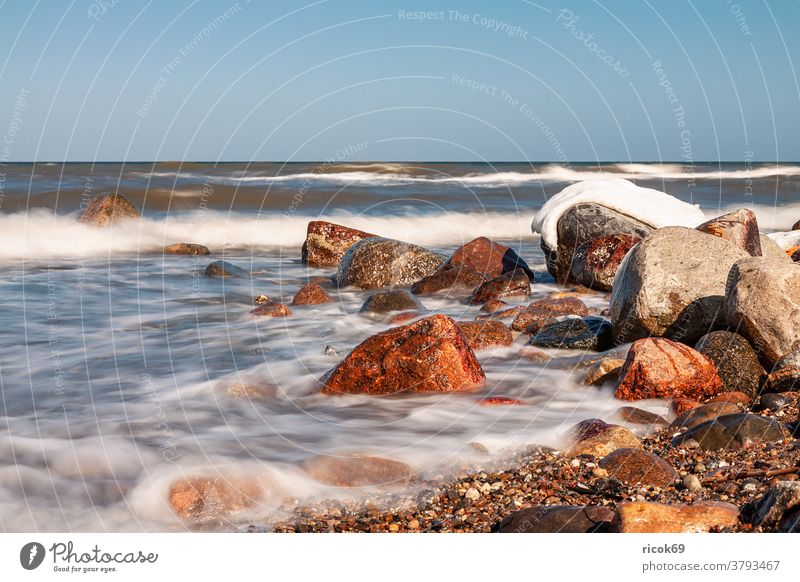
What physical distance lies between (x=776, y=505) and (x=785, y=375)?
8.47 ft

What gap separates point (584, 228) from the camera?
11102 mm

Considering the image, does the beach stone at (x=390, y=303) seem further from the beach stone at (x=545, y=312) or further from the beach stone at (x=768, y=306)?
the beach stone at (x=768, y=306)

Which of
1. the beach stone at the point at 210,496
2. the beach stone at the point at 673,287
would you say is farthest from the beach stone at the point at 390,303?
the beach stone at the point at 210,496

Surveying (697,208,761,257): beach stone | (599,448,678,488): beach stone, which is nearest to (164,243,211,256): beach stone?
(697,208,761,257): beach stone

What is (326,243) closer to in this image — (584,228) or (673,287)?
(584,228)

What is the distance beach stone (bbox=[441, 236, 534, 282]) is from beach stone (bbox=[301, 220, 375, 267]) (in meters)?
2.88

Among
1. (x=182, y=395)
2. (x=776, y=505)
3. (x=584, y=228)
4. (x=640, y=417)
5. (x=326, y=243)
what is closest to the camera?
(x=776, y=505)

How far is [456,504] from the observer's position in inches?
163

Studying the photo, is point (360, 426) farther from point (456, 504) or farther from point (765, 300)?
point (765, 300)

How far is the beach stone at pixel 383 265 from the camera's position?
38.8 feet

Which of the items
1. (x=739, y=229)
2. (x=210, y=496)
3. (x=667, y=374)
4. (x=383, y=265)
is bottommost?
(x=210, y=496)

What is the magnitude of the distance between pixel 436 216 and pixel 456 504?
19.1 metres

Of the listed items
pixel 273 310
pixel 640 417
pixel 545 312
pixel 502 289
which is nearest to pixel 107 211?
pixel 273 310

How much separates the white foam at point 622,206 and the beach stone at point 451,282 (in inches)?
50.3
